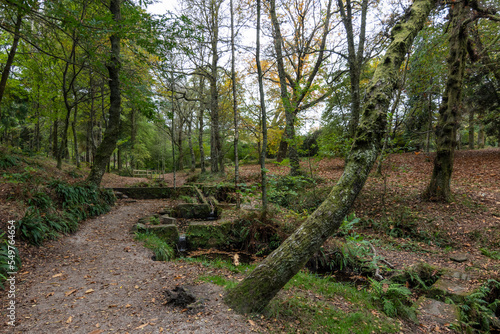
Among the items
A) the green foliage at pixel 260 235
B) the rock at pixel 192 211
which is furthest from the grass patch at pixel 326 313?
the rock at pixel 192 211

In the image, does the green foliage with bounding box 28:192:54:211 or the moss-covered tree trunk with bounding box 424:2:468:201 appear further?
the moss-covered tree trunk with bounding box 424:2:468:201

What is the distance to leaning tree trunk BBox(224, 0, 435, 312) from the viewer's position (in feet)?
8.30

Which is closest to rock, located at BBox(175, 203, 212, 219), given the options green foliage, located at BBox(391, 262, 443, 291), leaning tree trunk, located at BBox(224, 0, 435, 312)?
leaning tree trunk, located at BBox(224, 0, 435, 312)

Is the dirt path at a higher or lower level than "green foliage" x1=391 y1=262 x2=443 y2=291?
higher

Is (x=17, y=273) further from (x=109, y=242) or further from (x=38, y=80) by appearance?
(x=38, y=80)

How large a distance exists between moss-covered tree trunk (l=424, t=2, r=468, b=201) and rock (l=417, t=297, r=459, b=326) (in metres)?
4.27

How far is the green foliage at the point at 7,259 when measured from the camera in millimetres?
3375

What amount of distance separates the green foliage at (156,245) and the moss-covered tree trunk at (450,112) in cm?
791

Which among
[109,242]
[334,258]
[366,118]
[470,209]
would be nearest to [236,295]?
[366,118]

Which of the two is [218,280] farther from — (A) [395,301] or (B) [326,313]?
(A) [395,301]

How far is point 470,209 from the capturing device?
250 inches

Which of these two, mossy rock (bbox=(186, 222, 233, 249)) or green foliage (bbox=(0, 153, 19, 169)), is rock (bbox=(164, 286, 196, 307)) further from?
green foliage (bbox=(0, 153, 19, 169))

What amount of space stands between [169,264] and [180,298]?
176 centimetres

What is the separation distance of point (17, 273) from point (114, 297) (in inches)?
75.7
